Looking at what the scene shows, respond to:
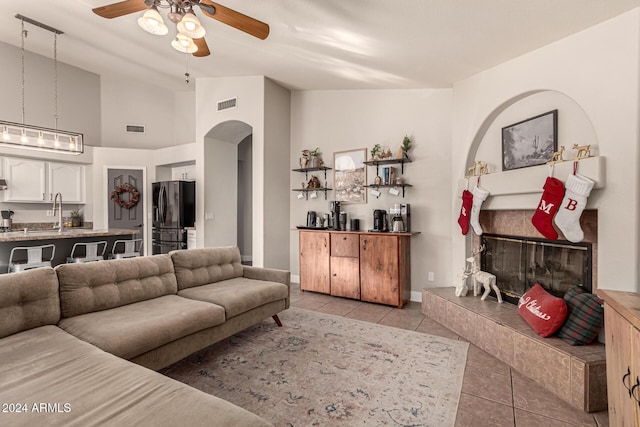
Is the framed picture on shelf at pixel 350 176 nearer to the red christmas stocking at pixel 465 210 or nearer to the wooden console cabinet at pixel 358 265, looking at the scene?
the wooden console cabinet at pixel 358 265

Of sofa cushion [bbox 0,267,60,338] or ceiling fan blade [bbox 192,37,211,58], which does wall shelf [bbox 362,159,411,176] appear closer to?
ceiling fan blade [bbox 192,37,211,58]

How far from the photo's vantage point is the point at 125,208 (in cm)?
635

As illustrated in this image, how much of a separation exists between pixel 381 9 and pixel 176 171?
546cm

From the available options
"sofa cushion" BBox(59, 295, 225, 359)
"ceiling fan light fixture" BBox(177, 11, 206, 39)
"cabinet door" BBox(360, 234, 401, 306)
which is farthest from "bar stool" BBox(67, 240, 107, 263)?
"cabinet door" BBox(360, 234, 401, 306)

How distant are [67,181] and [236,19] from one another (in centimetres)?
553

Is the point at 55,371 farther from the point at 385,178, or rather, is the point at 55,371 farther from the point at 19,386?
the point at 385,178

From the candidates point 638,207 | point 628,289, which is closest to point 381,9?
point 638,207

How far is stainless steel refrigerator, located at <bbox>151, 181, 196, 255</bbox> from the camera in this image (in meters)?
5.25

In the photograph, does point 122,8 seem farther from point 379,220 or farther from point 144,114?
point 144,114

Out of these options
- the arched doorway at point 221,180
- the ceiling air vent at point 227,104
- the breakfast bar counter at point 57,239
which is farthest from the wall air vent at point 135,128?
the breakfast bar counter at point 57,239

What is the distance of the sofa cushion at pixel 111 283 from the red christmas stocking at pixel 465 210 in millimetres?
3064

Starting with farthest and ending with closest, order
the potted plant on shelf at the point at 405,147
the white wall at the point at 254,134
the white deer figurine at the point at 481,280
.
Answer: the white wall at the point at 254,134, the potted plant on shelf at the point at 405,147, the white deer figurine at the point at 481,280

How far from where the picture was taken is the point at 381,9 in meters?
2.54

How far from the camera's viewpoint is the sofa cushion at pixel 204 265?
2949 mm
